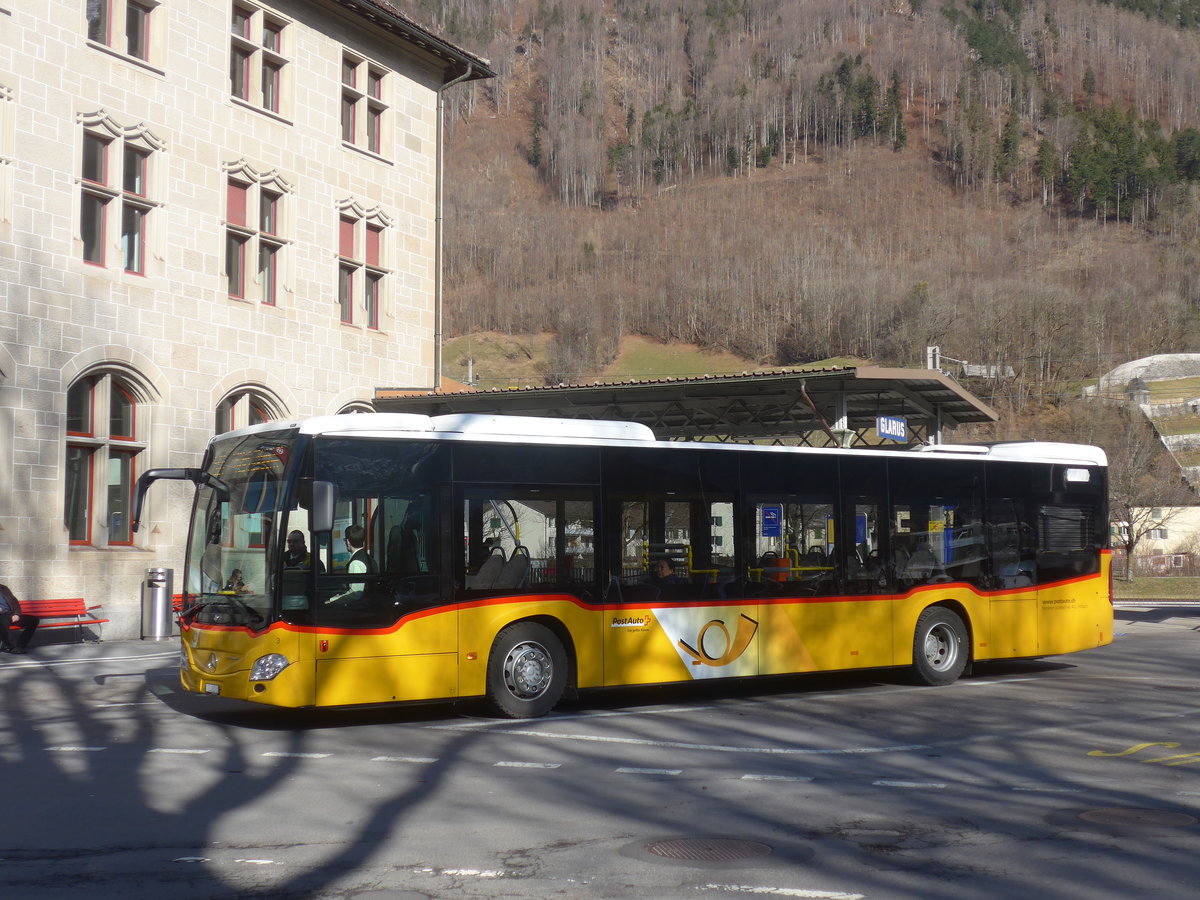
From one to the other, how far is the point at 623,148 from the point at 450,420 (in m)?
191

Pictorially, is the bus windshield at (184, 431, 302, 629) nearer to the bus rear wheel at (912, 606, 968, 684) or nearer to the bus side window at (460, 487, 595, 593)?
the bus side window at (460, 487, 595, 593)

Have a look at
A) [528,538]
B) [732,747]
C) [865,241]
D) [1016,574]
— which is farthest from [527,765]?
[865,241]

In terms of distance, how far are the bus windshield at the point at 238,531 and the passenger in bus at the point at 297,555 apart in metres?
0.17

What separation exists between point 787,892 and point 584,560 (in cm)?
696

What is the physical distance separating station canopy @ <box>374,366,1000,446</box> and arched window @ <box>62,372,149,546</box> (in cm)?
535

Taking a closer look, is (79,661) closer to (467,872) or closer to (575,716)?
(575,716)

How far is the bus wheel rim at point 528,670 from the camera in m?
12.5

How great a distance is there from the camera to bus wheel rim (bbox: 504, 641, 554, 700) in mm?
12531

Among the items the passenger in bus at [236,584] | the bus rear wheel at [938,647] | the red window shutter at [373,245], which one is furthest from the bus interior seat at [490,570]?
the red window shutter at [373,245]

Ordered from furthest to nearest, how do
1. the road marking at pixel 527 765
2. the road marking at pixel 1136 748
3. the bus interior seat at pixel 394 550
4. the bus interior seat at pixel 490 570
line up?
the bus interior seat at pixel 490 570
the bus interior seat at pixel 394 550
the road marking at pixel 1136 748
the road marking at pixel 527 765

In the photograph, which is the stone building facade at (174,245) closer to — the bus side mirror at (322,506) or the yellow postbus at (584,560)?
the yellow postbus at (584,560)

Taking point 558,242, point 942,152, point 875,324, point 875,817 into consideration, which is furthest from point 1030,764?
point 942,152

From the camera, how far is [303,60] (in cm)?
2644

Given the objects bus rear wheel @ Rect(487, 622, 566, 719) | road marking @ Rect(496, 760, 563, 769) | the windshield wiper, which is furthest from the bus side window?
road marking @ Rect(496, 760, 563, 769)
